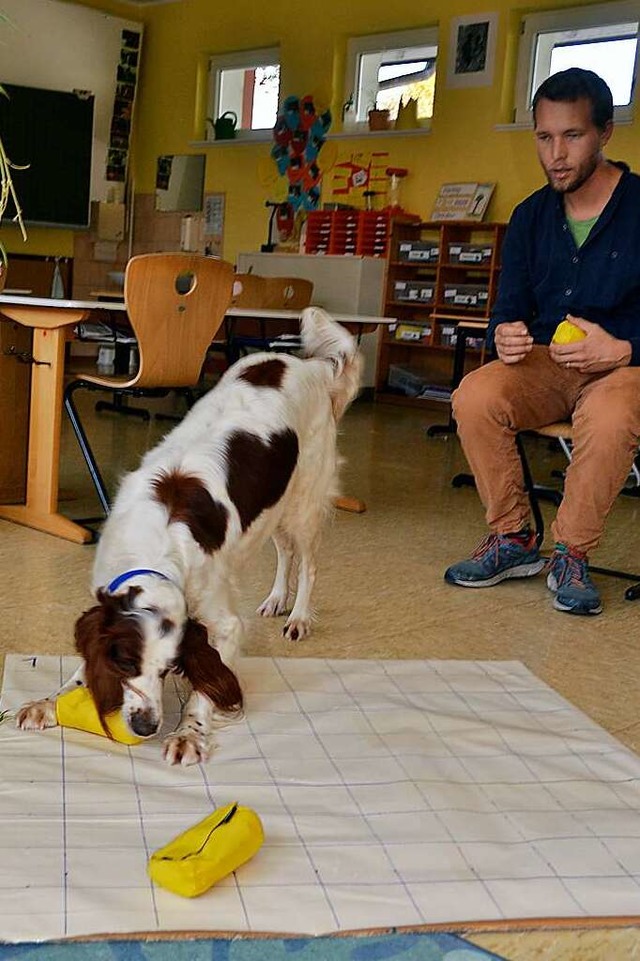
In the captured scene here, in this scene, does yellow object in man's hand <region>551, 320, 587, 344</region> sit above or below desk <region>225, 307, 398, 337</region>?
above

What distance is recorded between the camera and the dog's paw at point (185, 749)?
5.78 feet

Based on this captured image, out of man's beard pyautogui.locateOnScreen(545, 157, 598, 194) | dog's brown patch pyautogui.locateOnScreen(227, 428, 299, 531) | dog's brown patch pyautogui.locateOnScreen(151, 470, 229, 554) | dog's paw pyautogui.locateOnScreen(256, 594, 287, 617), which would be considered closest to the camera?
dog's brown patch pyautogui.locateOnScreen(151, 470, 229, 554)

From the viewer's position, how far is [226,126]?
30.4 feet

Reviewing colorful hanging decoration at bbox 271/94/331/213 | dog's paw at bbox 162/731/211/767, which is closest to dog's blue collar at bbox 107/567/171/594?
dog's paw at bbox 162/731/211/767

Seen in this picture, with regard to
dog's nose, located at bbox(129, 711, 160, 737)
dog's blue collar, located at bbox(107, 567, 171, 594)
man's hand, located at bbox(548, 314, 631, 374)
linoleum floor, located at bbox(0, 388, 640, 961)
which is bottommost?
linoleum floor, located at bbox(0, 388, 640, 961)

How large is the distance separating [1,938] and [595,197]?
250 centimetres

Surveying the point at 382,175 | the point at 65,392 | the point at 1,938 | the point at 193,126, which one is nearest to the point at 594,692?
the point at 1,938

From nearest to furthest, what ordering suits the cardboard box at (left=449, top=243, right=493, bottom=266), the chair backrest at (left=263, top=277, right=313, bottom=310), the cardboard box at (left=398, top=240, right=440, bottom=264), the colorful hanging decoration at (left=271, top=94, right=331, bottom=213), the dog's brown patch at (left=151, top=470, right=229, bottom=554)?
the dog's brown patch at (left=151, top=470, right=229, bottom=554) < the chair backrest at (left=263, top=277, right=313, bottom=310) < the cardboard box at (left=449, top=243, right=493, bottom=266) < the cardboard box at (left=398, top=240, right=440, bottom=264) < the colorful hanging decoration at (left=271, top=94, right=331, bottom=213)

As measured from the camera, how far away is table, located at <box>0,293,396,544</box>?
3283 millimetres

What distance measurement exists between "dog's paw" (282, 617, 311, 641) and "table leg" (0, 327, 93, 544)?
3.41 feet

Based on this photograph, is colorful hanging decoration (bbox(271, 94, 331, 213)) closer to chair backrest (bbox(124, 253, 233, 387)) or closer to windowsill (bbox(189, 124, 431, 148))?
windowsill (bbox(189, 124, 431, 148))

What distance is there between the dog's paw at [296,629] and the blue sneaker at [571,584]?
0.75 metres

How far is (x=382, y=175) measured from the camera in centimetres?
815

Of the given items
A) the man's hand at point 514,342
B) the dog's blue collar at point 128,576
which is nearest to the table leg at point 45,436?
the man's hand at point 514,342
